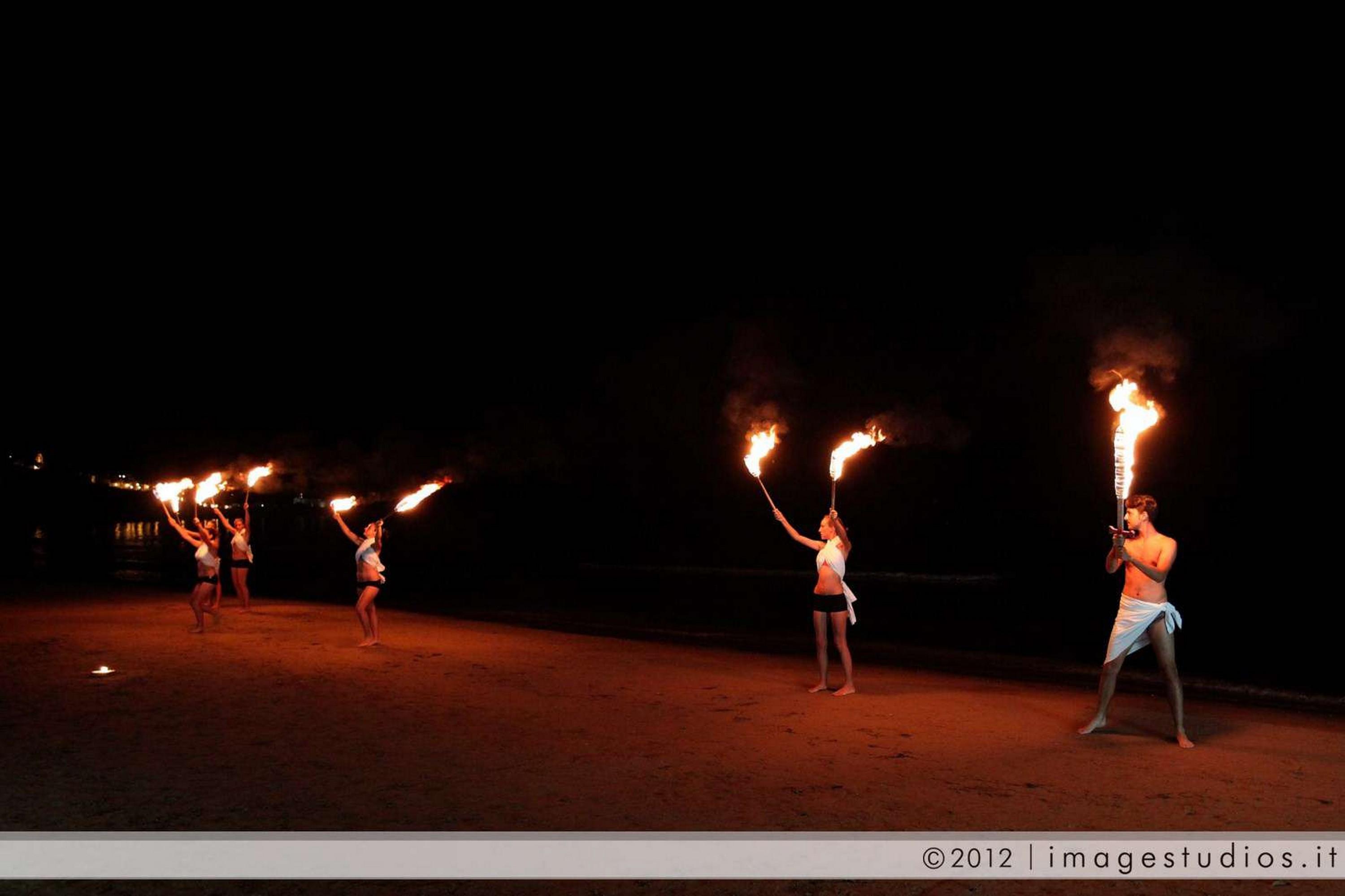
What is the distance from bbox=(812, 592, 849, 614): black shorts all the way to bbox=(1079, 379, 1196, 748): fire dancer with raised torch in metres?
2.79

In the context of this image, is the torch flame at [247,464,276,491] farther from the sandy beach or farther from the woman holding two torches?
the sandy beach

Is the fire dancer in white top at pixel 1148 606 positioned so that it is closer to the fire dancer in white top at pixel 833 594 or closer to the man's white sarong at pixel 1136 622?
the man's white sarong at pixel 1136 622

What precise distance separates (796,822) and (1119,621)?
3.81 meters

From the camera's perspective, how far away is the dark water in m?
19.7

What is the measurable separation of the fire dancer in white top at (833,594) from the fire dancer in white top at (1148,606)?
287 centimetres

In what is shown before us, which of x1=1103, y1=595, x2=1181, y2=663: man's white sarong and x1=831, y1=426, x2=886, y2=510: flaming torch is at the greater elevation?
x1=831, y1=426, x2=886, y2=510: flaming torch

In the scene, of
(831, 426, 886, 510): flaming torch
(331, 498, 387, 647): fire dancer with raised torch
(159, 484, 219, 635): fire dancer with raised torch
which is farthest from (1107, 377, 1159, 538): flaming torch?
(159, 484, 219, 635): fire dancer with raised torch

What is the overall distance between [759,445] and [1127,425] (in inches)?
169

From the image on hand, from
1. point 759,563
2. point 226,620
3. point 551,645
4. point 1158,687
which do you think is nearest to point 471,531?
point 759,563

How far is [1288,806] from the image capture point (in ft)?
22.0

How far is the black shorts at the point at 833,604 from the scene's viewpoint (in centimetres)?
1087

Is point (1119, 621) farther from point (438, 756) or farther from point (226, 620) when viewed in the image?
point (226, 620)

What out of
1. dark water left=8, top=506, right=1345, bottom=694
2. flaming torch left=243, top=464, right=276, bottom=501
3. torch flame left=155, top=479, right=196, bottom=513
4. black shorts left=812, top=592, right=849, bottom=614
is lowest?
dark water left=8, top=506, right=1345, bottom=694

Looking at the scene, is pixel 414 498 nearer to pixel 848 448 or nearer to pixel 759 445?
pixel 759 445
